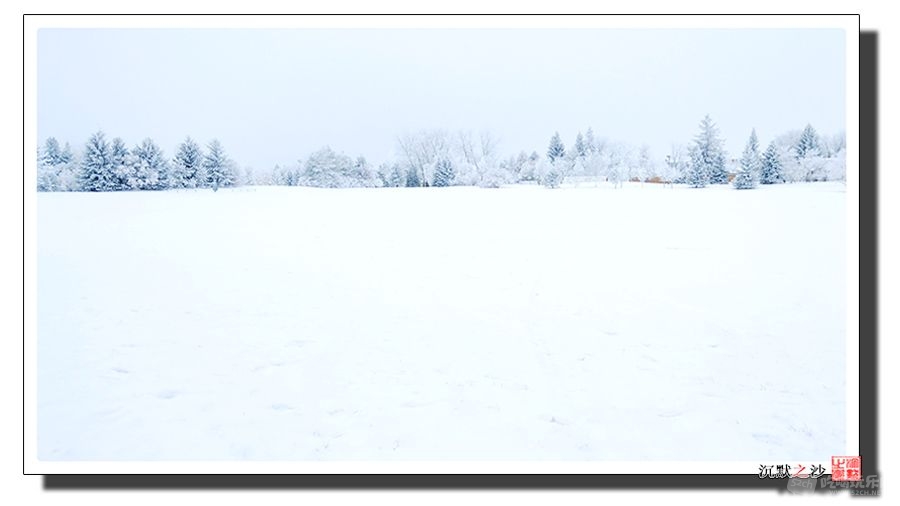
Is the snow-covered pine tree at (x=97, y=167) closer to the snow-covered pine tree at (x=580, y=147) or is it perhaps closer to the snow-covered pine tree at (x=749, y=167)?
the snow-covered pine tree at (x=580, y=147)

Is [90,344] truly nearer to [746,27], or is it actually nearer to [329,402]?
[329,402]

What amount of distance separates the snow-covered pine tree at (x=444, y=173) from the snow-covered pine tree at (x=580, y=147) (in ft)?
16.4

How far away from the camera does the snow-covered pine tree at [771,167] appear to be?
1241 centimetres

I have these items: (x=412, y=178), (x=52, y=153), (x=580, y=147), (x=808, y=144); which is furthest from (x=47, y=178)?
(x=580, y=147)

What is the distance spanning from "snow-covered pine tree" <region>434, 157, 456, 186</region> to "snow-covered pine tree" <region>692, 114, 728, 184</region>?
8.99m

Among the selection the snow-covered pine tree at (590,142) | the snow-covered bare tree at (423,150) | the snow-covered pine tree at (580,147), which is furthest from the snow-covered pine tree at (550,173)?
the snow-covered bare tree at (423,150)

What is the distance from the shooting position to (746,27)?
4773 millimetres

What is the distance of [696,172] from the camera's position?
59.3ft

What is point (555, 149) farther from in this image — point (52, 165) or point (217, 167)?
point (52, 165)

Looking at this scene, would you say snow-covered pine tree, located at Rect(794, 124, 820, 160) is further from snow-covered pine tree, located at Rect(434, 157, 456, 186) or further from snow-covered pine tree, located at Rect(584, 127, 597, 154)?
snow-covered pine tree, located at Rect(434, 157, 456, 186)

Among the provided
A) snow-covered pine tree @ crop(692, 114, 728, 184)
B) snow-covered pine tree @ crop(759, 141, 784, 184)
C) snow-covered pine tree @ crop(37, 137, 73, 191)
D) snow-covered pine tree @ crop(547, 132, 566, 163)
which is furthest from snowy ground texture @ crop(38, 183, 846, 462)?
snow-covered pine tree @ crop(547, 132, 566, 163)

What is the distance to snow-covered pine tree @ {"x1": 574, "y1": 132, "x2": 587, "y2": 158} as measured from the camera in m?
15.0

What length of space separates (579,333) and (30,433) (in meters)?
5.60

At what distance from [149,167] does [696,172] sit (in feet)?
63.2
